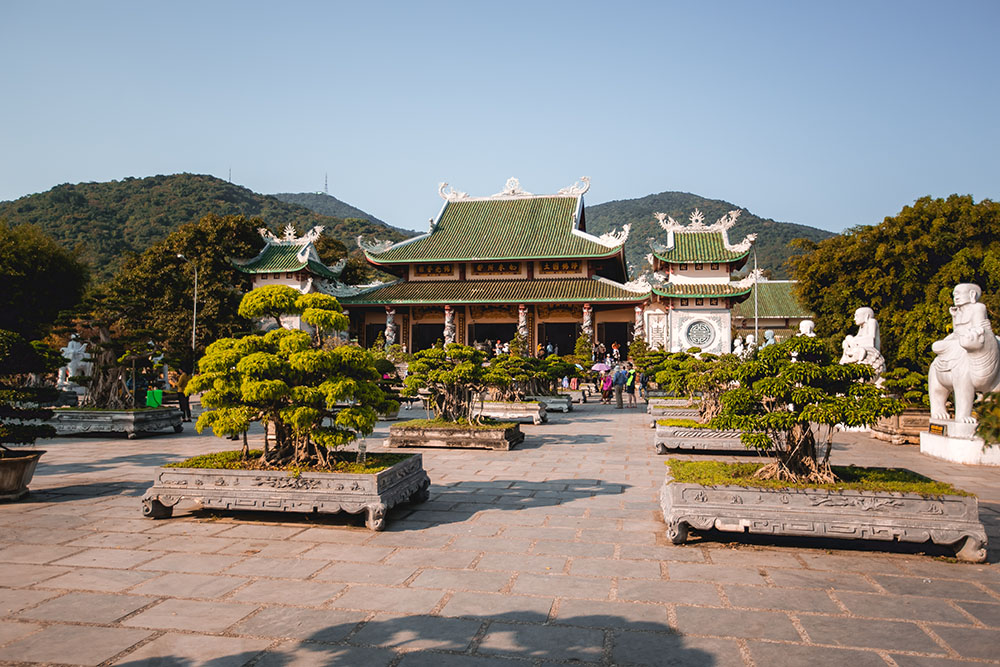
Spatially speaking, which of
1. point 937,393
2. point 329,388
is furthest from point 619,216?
point 329,388

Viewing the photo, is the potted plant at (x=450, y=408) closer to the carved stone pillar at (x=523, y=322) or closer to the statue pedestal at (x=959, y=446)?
the statue pedestal at (x=959, y=446)

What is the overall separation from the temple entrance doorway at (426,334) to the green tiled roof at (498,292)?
7.30 ft

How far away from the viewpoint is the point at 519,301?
2967cm

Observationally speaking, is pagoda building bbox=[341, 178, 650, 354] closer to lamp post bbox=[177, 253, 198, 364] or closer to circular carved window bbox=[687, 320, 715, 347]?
circular carved window bbox=[687, 320, 715, 347]

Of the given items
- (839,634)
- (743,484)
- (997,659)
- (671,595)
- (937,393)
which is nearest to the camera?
(997,659)

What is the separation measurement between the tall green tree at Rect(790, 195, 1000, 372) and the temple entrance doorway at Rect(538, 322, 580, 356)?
51.7 ft

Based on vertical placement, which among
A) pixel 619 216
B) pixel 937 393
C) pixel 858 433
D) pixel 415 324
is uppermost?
pixel 619 216

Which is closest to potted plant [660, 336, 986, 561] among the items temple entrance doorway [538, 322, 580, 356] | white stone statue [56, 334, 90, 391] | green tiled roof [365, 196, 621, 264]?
white stone statue [56, 334, 90, 391]

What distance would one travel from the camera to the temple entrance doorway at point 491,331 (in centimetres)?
3256

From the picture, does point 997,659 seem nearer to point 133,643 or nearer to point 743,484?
point 743,484

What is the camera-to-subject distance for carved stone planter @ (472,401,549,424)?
15.5m

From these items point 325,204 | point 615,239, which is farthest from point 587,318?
point 325,204

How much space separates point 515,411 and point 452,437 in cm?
472

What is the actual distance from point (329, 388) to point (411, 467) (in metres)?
1.31
